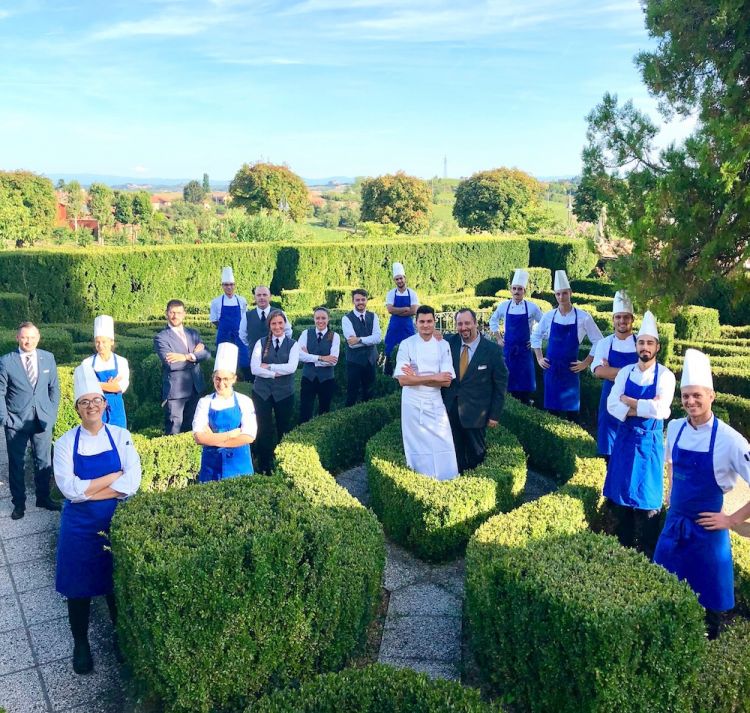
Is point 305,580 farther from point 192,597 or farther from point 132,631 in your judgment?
point 132,631

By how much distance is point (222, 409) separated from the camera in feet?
19.1

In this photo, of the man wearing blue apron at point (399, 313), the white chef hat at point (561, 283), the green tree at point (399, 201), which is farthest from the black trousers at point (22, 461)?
the green tree at point (399, 201)

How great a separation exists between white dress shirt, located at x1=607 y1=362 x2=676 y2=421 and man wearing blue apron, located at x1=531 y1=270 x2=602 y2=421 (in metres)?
2.55

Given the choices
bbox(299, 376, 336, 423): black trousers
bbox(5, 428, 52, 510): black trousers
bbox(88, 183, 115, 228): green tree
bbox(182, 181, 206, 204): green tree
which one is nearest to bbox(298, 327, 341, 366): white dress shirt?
bbox(299, 376, 336, 423): black trousers

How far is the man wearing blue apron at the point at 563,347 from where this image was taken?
8672 millimetres

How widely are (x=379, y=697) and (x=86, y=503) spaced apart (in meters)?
2.43

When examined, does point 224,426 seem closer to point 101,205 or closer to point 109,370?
point 109,370

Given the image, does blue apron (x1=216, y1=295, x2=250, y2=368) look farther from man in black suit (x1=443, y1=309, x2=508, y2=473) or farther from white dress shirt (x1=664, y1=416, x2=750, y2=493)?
white dress shirt (x1=664, y1=416, x2=750, y2=493)

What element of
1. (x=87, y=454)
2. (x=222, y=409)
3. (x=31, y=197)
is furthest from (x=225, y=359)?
(x=31, y=197)

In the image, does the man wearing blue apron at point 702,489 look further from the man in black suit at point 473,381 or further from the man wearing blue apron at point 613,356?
the man in black suit at point 473,381

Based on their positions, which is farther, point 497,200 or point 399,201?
point 399,201

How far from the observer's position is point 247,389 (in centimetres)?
931

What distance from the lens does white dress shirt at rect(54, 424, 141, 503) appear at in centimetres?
466

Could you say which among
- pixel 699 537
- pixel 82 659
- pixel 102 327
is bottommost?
pixel 82 659
